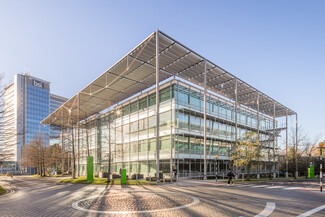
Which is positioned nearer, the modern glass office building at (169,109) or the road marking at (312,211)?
the road marking at (312,211)

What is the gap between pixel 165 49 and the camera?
31.7m

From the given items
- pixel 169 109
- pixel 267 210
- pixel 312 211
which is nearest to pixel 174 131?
pixel 169 109

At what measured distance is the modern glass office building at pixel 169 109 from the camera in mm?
34469

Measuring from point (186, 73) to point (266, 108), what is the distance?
98.6 ft

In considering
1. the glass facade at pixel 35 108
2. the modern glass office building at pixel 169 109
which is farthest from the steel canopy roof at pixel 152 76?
the glass facade at pixel 35 108

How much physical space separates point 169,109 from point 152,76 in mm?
6177

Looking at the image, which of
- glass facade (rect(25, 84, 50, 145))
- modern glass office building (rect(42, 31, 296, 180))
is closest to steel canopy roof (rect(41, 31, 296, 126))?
modern glass office building (rect(42, 31, 296, 180))

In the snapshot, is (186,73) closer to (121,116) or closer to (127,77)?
(127,77)

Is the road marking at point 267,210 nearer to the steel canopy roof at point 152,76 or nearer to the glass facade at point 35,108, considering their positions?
the steel canopy roof at point 152,76

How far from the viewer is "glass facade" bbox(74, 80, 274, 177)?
3731 cm

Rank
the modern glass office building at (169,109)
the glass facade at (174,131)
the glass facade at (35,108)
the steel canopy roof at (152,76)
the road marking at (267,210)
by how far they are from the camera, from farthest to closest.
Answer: the glass facade at (35,108), the glass facade at (174,131), the modern glass office building at (169,109), the steel canopy roof at (152,76), the road marking at (267,210)

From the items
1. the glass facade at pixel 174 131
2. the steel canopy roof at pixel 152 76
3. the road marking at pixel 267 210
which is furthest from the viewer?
the glass facade at pixel 174 131

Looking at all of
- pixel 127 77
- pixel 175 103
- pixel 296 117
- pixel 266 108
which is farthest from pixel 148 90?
pixel 296 117

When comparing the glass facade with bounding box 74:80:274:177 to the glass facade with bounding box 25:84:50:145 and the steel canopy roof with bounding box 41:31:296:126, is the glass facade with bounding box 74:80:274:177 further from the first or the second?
the glass facade with bounding box 25:84:50:145
